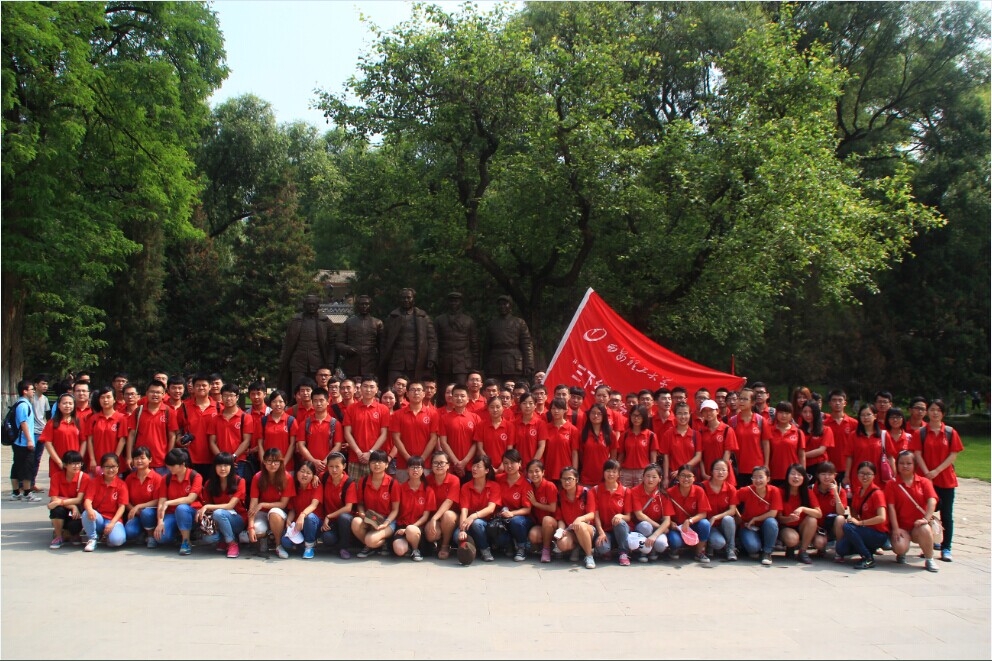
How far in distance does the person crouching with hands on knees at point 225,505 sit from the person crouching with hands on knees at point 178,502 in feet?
0.37

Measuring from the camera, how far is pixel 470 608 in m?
5.97

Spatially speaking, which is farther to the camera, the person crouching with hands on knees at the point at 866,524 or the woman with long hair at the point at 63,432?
the woman with long hair at the point at 63,432

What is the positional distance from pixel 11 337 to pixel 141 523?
14343mm

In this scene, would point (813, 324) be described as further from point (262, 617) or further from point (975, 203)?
point (262, 617)

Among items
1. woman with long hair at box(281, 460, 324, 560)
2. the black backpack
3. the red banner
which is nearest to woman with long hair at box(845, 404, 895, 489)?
the red banner

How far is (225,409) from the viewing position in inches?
343

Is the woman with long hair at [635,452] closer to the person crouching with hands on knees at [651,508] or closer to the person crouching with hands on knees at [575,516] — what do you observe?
the person crouching with hands on knees at [651,508]

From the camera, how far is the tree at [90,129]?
16922mm

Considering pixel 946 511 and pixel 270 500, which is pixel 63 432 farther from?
pixel 946 511

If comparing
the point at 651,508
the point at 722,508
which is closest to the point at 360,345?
the point at 651,508

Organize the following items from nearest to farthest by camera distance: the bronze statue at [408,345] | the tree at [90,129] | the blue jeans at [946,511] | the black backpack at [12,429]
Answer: the blue jeans at [946,511]
the black backpack at [12,429]
the bronze statue at [408,345]
the tree at [90,129]

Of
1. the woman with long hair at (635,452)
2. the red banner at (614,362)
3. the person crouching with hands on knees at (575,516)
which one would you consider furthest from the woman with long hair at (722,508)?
the red banner at (614,362)

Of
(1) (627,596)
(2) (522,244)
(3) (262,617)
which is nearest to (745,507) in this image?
(1) (627,596)

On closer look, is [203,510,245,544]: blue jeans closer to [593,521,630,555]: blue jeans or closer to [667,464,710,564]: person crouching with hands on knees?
[593,521,630,555]: blue jeans
